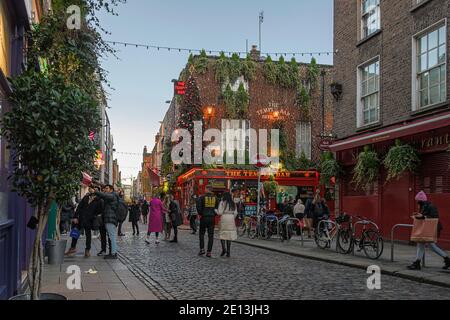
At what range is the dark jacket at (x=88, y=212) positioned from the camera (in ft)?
46.9

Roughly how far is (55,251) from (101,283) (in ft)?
8.38

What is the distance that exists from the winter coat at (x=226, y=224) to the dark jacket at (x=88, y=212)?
3101mm

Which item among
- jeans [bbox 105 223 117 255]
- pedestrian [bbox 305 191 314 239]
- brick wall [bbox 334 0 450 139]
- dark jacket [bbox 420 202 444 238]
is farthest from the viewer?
pedestrian [bbox 305 191 314 239]

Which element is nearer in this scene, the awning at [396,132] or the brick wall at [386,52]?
the awning at [396,132]

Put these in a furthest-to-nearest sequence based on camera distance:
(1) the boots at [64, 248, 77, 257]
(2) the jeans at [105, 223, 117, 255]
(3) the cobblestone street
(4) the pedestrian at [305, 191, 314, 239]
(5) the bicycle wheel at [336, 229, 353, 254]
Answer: (4) the pedestrian at [305, 191, 314, 239] < (5) the bicycle wheel at [336, 229, 353, 254] < (1) the boots at [64, 248, 77, 257] < (2) the jeans at [105, 223, 117, 255] < (3) the cobblestone street

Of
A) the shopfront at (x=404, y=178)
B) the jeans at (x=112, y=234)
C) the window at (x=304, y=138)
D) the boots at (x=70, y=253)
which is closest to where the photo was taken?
the jeans at (x=112, y=234)

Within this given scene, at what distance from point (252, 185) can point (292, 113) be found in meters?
6.63

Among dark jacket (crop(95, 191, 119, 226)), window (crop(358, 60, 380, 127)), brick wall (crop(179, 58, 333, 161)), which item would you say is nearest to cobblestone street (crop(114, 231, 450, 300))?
dark jacket (crop(95, 191, 119, 226))

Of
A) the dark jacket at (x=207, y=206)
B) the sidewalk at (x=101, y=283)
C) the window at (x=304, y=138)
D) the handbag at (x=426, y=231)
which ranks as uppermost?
the window at (x=304, y=138)

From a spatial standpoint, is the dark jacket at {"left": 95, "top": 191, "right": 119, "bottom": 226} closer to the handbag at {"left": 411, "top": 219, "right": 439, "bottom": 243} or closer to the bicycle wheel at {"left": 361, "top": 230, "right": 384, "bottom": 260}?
the bicycle wheel at {"left": 361, "top": 230, "right": 384, "bottom": 260}

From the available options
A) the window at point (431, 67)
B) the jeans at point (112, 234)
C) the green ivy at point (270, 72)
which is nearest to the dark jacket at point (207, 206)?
the jeans at point (112, 234)

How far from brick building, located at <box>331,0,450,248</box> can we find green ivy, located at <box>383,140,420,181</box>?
0.28 metres

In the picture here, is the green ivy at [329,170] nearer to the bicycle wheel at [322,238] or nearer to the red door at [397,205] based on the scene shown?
the red door at [397,205]

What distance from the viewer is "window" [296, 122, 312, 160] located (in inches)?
1540
